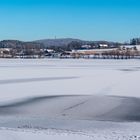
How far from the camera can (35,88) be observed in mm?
19578

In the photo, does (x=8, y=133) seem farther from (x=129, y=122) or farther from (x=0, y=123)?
(x=129, y=122)

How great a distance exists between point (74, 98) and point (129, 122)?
5354mm

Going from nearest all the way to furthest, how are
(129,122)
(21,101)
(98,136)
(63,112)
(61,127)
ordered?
(98,136)
(61,127)
(129,122)
(63,112)
(21,101)

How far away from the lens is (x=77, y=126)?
9.93 metres

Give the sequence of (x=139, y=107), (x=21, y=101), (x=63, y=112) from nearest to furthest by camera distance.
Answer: (x=63, y=112) → (x=139, y=107) → (x=21, y=101)

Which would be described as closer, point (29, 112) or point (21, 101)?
point (29, 112)

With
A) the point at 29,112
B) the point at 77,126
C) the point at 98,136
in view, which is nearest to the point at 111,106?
the point at 29,112

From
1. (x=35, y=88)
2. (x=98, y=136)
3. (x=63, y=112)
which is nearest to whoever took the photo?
(x=98, y=136)

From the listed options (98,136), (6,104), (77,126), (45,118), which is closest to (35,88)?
(6,104)

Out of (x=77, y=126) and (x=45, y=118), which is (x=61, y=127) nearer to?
(x=77, y=126)

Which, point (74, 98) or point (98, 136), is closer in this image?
point (98, 136)

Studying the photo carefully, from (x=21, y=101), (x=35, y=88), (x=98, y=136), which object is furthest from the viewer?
(x=35, y=88)

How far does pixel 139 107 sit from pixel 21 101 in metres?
4.56

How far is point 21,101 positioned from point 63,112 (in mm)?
3161
